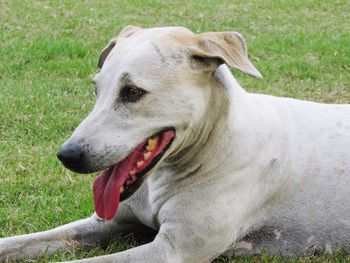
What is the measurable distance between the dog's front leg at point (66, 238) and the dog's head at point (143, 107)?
61 centimetres

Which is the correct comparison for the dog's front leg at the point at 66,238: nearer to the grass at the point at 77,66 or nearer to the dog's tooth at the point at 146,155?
the grass at the point at 77,66

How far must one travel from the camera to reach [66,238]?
4570 millimetres

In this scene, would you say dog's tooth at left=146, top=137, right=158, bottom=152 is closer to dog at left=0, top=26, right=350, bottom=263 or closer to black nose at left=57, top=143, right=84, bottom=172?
dog at left=0, top=26, right=350, bottom=263

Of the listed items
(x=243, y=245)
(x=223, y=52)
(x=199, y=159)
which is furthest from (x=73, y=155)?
(x=243, y=245)

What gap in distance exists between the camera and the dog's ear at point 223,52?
12.8 ft

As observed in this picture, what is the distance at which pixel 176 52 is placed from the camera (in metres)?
3.96

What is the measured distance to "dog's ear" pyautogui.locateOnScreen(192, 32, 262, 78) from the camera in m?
3.91

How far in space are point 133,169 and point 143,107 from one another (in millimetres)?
310

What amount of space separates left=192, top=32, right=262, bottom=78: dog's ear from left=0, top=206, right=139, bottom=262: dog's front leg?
113 cm

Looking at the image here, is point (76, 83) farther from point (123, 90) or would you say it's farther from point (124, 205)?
point (123, 90)

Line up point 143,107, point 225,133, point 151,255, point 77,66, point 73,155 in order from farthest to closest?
point 77,66
point 225,133
point 151,255
point 143,107
point 73,155

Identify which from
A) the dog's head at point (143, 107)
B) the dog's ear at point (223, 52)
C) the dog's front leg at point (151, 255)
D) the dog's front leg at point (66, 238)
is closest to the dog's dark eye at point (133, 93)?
the dog's head at point (143, 107)

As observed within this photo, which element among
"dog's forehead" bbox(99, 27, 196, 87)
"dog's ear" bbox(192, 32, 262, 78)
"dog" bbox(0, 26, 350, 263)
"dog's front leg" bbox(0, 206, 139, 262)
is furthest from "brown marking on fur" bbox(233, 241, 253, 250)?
"dog's forehead" bbox(99, 27, 196, 87)

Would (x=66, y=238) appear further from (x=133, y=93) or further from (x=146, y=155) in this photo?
(x=133, y=93)
